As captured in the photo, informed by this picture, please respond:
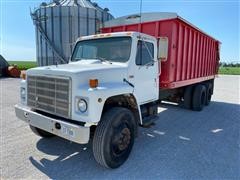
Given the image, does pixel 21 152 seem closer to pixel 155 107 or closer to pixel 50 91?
pixel 50 91

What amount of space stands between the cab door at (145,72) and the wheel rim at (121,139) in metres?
0.77

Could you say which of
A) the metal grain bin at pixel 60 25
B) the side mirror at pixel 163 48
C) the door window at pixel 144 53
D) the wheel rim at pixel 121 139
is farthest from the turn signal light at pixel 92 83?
the metal grain bin at pixel 60 25

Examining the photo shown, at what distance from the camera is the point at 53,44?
2011 centimetres

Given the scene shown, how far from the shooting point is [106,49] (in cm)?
438

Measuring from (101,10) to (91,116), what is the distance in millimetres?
20993

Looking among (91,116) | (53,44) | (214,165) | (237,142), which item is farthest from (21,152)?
(53,44)

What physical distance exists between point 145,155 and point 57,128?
1.83 metres

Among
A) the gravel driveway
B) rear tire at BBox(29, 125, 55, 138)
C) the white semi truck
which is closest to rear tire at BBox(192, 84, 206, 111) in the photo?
the gravel driveway

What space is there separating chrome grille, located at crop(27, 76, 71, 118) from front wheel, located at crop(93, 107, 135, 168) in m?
0.62

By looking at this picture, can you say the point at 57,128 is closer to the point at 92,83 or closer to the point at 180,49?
the point at 92,83

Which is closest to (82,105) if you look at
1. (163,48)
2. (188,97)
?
(163,48)

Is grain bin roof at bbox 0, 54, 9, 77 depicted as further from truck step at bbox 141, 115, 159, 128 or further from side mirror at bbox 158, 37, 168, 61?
side mirror at bbox 158, 37, 168, 61

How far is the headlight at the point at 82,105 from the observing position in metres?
3.09

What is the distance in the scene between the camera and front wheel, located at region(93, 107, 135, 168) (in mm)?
3322
